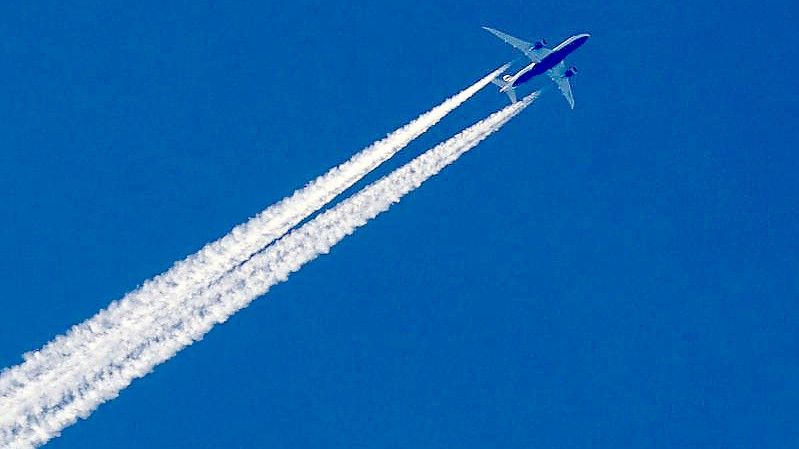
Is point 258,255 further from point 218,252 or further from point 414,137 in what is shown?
point 414,137

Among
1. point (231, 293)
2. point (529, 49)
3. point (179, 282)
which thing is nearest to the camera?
point (179, 282)

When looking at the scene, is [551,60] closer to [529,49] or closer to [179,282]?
[529,49]

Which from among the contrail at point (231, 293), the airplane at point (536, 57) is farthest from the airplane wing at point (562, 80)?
A: the contrail at point (231, 293)

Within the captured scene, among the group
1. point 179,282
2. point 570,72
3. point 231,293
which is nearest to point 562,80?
point 570,72

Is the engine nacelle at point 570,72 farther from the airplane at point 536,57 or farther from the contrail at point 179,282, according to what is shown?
the contrail at point 179,282

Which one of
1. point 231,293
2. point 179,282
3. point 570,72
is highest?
point 570,72

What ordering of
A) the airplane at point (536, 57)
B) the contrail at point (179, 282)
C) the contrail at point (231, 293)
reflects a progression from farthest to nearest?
the airplane at point (536, 57), the contrail at point (179, 282), the contrail at point (231, 293)

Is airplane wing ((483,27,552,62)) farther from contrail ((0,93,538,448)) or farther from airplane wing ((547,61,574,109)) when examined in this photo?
contrail ((0,93,538,448))

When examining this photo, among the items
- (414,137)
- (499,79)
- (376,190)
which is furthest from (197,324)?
(499,79)
